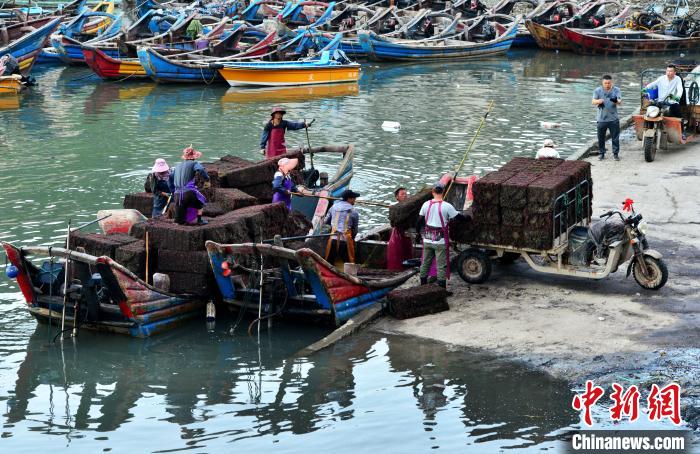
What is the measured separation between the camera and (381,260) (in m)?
15.2

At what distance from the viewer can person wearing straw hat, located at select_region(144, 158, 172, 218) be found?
1540 centimetres

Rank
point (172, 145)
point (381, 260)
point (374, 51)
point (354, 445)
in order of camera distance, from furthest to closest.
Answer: point (374, 51)
point (172, 145)
point (381, 260)
point (354, 445)

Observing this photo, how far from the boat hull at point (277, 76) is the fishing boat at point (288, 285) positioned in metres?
21.7

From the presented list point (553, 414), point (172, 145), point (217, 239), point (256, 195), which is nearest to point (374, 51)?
point (172, 145)

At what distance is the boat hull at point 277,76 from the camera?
115 feet

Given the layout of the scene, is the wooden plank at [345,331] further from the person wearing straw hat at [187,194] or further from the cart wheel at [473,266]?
the person wearing straw hat at [187,194]

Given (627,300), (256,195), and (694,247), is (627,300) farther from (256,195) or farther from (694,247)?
(256,195)

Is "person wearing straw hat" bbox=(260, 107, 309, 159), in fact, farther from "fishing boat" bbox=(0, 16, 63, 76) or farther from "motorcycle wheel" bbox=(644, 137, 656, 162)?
"fishing boat" bbox=(0, 16, 63, 76)

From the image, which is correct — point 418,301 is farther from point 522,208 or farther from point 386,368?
point 522,208

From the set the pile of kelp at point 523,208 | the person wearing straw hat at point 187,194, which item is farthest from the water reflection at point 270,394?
the pile of kelp at point 523,208

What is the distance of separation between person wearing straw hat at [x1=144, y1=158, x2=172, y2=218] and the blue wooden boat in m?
27.6

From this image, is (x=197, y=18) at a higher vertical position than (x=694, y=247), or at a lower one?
higher

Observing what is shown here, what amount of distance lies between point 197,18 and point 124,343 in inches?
1244

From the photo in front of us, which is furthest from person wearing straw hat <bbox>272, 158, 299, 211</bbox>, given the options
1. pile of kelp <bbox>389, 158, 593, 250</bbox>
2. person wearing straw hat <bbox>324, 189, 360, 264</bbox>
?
pile of kelp <bbox>389, 158, 593, 250</bbox>
